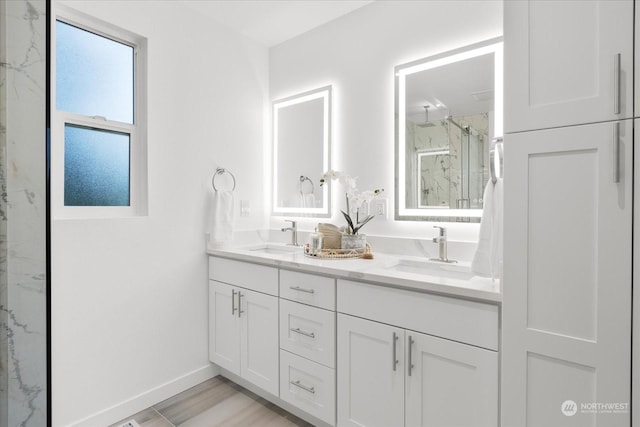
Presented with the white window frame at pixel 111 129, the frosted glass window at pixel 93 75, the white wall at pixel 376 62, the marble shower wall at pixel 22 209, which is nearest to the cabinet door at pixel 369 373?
the white wall at pixel 376 62

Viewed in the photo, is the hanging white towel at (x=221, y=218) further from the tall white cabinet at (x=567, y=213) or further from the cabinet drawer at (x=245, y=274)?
the tall white cabinet at (x=567, y=213)

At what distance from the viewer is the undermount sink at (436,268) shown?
1759 mm

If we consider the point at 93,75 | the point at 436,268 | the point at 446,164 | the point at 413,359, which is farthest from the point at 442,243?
the point at 93,75

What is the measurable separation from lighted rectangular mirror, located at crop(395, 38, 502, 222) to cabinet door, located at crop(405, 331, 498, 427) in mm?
812

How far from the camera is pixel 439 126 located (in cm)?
201

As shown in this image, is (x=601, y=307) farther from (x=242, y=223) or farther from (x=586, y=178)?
(x=242, y=223)

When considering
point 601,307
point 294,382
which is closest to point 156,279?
point 294,382

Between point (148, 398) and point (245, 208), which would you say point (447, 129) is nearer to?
point (245, 208)

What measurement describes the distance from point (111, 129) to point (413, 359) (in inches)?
81.5

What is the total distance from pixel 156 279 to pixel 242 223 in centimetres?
76

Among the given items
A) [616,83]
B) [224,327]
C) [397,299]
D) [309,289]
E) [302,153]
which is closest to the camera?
[616,83]

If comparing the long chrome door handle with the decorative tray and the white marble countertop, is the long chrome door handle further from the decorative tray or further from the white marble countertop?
the decorative tray

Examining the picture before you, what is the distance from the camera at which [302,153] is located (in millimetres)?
2678

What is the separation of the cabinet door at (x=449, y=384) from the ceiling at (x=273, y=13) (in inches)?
83.7
